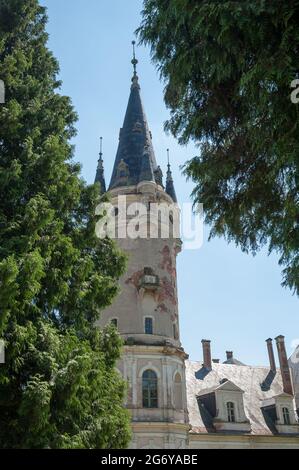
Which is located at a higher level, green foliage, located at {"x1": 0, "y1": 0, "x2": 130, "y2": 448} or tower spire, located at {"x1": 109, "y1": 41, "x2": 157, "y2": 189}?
tower spire, located at {"x1": 109, "y1": 41, "x2": 157, "y2": 189}

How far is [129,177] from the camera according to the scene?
3353 cm

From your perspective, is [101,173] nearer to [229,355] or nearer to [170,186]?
[170,186]

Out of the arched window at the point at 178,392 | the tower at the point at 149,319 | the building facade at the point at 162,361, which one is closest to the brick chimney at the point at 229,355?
the building facade at the point at 162,361

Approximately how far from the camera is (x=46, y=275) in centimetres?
1116

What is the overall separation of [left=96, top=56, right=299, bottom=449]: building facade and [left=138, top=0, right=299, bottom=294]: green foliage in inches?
716

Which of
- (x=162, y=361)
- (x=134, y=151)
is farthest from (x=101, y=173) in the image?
(x=162, y=361)

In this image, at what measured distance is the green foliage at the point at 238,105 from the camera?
24.0 ft

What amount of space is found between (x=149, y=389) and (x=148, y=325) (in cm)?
350

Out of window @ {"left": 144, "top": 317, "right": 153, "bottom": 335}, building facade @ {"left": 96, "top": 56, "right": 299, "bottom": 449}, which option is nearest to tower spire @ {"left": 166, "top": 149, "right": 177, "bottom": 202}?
building facade @ {"left": 96, "top": 56, "right": 299, "bottom": 449}

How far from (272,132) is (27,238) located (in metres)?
5.44

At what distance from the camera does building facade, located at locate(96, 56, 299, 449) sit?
28.1 meters

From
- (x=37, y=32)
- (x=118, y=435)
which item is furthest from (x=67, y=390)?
(x=37, y=32)

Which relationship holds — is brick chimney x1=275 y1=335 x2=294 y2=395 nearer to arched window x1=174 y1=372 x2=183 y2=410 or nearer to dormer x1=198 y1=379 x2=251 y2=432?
dormer x1=198 y1=379 x2=251 y2=432

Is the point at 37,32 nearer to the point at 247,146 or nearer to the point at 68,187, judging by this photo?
the point at 68,187
